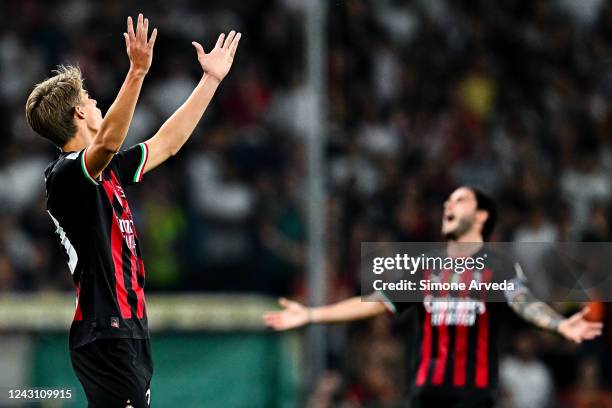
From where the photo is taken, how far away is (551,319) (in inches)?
237

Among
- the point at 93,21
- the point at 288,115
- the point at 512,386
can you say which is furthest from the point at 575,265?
the point at 93,21

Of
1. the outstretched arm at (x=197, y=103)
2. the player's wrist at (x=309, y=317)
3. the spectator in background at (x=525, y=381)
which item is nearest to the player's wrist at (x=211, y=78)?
the outstretched arm at (x=197, y=103)

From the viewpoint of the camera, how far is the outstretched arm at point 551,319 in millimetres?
5789

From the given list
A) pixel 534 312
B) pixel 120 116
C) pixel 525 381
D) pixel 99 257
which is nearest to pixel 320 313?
pixel 534 312

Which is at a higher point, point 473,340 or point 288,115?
point 288,115

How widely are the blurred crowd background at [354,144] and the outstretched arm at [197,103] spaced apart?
393 centimetres

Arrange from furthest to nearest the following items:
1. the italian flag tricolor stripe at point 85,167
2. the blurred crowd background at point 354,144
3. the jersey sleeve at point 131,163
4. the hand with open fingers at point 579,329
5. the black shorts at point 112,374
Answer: the blurred crowd background at point 354,144
the hand with open fingers at point 579,329
the jersey sleeve at point 131,163
the black shorts at point 112,374
the italian flag tricolor stripe at point 85,167

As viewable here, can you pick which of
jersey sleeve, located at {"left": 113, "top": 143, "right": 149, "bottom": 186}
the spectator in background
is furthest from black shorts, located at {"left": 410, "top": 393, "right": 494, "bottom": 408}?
the spectator in background

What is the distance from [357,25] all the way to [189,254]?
355 centimetres

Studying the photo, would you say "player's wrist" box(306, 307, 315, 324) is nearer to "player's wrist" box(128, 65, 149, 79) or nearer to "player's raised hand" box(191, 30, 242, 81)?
"player's raised hand" box(191, 30, 242, 81)

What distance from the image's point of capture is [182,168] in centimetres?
1092

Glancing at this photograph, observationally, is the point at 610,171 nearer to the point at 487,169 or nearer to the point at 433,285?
the point at 487,169

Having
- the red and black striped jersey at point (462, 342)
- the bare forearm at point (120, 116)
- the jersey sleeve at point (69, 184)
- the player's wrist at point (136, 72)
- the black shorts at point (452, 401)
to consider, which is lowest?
the black shorts at point (452, 401)

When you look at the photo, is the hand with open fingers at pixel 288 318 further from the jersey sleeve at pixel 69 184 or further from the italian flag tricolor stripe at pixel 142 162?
the jersey sleeve at pixel 69 184
